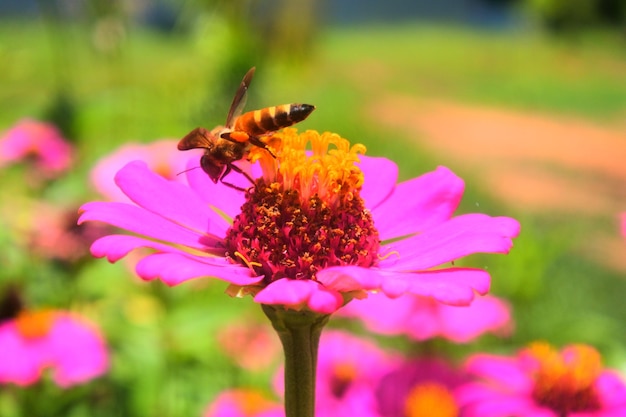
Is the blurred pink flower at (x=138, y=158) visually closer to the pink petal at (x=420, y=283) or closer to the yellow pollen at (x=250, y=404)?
the yellow pollen at (x=250, y=404)

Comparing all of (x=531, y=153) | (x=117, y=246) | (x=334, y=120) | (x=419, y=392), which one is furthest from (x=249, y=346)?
(x=531, y=153)

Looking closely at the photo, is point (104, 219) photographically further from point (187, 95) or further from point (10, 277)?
point (187, 95)

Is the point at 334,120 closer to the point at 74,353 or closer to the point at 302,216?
the point at 74,353

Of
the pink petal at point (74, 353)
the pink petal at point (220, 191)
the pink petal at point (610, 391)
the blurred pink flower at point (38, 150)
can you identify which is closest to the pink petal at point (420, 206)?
the pink petal at point (220, 191)

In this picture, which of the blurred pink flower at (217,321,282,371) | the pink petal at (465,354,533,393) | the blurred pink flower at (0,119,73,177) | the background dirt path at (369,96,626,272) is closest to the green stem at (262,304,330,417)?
the pink petal at (465,354,533,393)

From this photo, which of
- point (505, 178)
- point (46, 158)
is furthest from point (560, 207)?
point (46, 158)

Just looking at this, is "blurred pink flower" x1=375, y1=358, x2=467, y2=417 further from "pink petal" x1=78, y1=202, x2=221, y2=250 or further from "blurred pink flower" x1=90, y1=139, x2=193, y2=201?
"blurred pink flower" x1=90, y1=139, x2=193, y2=201
